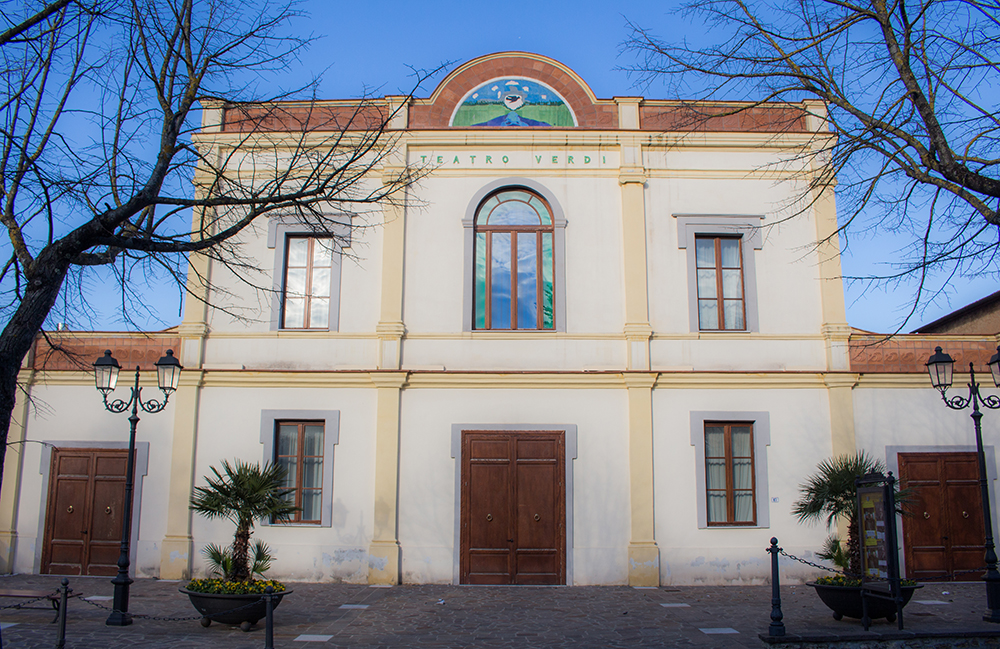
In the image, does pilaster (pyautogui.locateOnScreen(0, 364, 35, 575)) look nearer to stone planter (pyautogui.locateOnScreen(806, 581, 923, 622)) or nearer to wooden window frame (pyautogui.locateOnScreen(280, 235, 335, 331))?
wooden window frame (pyautogui.locateOnScreen(280, 235, 335, 331))

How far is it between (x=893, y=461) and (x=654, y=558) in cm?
469

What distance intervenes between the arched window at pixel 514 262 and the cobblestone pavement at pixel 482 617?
476 cm

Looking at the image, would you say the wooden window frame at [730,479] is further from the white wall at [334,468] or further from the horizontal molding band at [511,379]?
the white wall at [334,468]

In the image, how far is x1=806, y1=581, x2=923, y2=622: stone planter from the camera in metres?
9.35

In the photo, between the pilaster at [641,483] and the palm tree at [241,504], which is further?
the pilaster at [641,483]

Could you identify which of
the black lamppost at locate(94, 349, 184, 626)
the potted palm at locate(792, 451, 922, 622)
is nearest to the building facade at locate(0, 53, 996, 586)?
the black lamppost at locate(94, 349, 184, 626)

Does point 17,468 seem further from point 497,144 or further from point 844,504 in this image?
point 844,504

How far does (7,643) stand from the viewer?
8273mm

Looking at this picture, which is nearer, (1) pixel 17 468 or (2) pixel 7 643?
(2) pixel 7 643

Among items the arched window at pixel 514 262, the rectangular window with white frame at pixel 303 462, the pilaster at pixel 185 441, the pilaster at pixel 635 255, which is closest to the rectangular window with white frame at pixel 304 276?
the pilaster at pixel 185 441

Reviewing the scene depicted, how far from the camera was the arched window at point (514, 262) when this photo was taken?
527 inches

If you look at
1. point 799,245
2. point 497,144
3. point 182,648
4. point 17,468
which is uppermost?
point 497,144

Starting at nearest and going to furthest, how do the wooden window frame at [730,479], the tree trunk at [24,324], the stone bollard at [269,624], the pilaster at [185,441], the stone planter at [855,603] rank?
the tree trunk at [24,324], the stone bollard at [269,624], the stone planter at [855,603], the pilaster at [185,441], the wooden window frame at [730,479]

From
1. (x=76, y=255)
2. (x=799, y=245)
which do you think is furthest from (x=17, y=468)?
(x=799, y=245)
